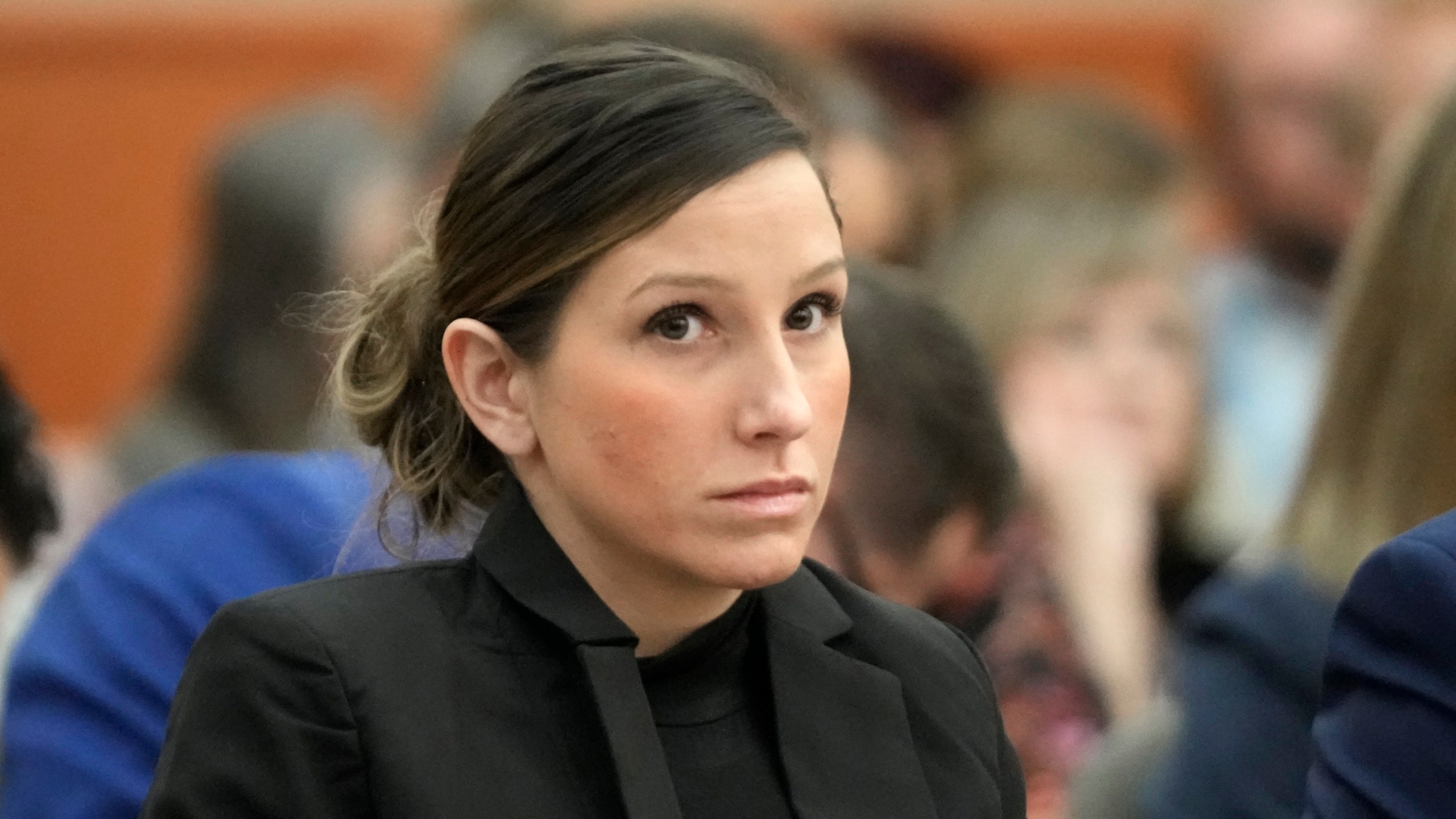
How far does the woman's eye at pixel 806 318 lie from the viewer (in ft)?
4.09

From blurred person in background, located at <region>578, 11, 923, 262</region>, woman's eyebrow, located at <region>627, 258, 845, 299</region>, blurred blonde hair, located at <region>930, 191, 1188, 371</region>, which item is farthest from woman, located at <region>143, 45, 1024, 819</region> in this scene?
blurred blonde hair, located at <region>930, 191, 1188, 371</region>

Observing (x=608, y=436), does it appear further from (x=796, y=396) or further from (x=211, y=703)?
(x=211, y=703)

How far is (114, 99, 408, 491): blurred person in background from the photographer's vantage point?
10.1 feet

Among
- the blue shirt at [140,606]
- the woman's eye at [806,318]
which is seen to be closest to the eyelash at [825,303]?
the woman's eye at [806,318]

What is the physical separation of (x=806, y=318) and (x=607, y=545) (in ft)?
0.58

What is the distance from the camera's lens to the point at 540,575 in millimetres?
1264

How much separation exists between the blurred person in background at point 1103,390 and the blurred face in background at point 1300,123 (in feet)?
3.15

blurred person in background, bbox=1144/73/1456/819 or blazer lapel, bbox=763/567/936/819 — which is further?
blurred person in background, bbox=1144/73/1456/819

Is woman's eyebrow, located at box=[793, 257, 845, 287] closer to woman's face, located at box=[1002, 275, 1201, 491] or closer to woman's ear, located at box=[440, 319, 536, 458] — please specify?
woman's ear, located at box=[440, 319, 536, 458]

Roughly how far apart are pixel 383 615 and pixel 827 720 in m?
0.28

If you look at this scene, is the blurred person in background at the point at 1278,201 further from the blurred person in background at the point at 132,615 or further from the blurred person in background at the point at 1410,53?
the blurred person in background at the point at 132,615

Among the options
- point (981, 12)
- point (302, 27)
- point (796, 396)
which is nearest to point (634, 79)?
point (796, 396)

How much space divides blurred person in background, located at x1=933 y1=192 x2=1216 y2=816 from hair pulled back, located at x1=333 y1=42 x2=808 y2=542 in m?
1.99

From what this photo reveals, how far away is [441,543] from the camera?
146cm
